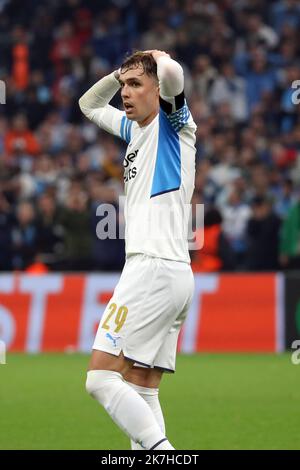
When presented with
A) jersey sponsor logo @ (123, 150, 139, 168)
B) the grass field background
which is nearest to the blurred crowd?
the grass field background

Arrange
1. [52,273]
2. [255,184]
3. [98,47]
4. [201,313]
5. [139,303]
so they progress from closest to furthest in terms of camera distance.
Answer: [139,303]
[201,313]
[52,273]
[255,184]
[98,47]

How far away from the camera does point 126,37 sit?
21562 mm

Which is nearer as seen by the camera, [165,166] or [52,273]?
[165,166]

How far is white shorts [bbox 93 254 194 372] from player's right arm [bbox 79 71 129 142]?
1014 millimetres

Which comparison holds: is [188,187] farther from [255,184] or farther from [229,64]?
[229,64]

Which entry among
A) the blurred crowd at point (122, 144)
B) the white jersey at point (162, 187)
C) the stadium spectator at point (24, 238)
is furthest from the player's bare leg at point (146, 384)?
the stadium spectator at point (24, 238)

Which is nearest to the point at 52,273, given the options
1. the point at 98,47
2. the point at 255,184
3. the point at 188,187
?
the point at 255,184

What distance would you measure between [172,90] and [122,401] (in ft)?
5.34

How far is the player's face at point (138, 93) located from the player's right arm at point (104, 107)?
441mm

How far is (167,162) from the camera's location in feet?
19.8

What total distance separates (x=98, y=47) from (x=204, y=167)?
5305 mm

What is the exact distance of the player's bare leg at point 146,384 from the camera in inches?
243

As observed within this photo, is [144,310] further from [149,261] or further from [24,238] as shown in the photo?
[24,238]

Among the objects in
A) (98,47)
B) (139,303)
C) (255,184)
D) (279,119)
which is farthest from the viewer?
(98,47)
